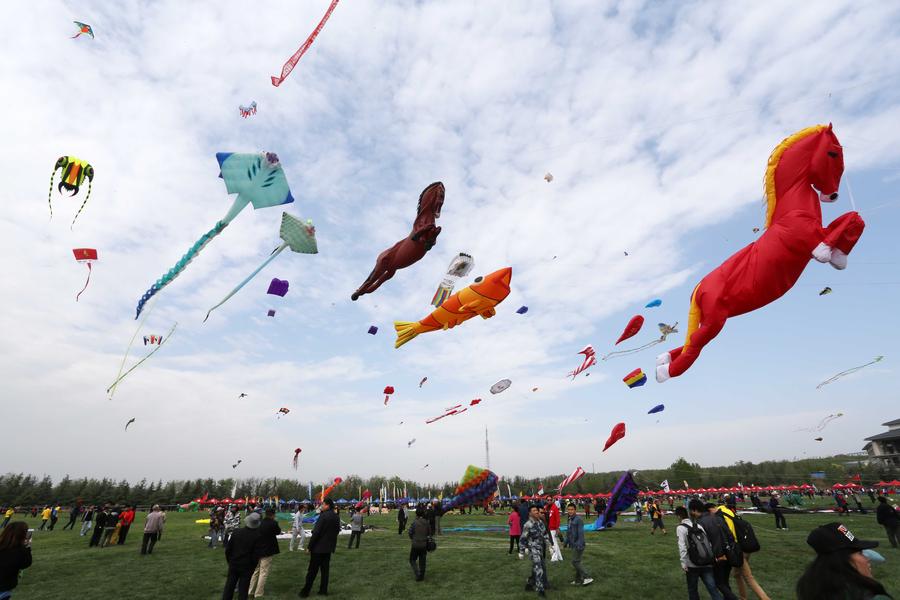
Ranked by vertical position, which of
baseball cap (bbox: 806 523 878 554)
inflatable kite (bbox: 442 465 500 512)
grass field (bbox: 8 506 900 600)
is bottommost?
grass field (bbox: 8 506 900 600)

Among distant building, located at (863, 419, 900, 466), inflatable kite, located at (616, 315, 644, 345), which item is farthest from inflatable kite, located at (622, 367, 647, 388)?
distant building, located at (863, 419, 900, 466)

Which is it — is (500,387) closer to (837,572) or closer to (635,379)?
(635,379)

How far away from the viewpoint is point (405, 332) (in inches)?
552

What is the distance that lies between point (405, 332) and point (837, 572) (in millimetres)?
12221

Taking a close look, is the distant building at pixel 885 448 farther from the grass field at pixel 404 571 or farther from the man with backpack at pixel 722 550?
the man with backpack at pixel 722 550

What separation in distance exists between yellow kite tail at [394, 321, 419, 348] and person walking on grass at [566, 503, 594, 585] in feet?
20.8

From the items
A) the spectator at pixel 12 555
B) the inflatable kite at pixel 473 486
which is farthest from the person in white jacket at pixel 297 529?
the inflatable kite at pixel 473 486

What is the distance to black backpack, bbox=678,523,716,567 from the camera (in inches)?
272

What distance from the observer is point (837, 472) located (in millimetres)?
71938

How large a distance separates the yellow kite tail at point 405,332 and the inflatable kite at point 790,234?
779 centimetres

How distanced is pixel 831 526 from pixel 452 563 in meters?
11.9

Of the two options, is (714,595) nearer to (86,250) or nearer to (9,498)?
(86,250)

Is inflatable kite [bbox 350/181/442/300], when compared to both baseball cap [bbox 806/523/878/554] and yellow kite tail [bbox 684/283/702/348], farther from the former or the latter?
baseball cap [bbox 806/523/878/554]

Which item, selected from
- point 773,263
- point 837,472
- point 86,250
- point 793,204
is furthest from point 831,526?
point 837,472
